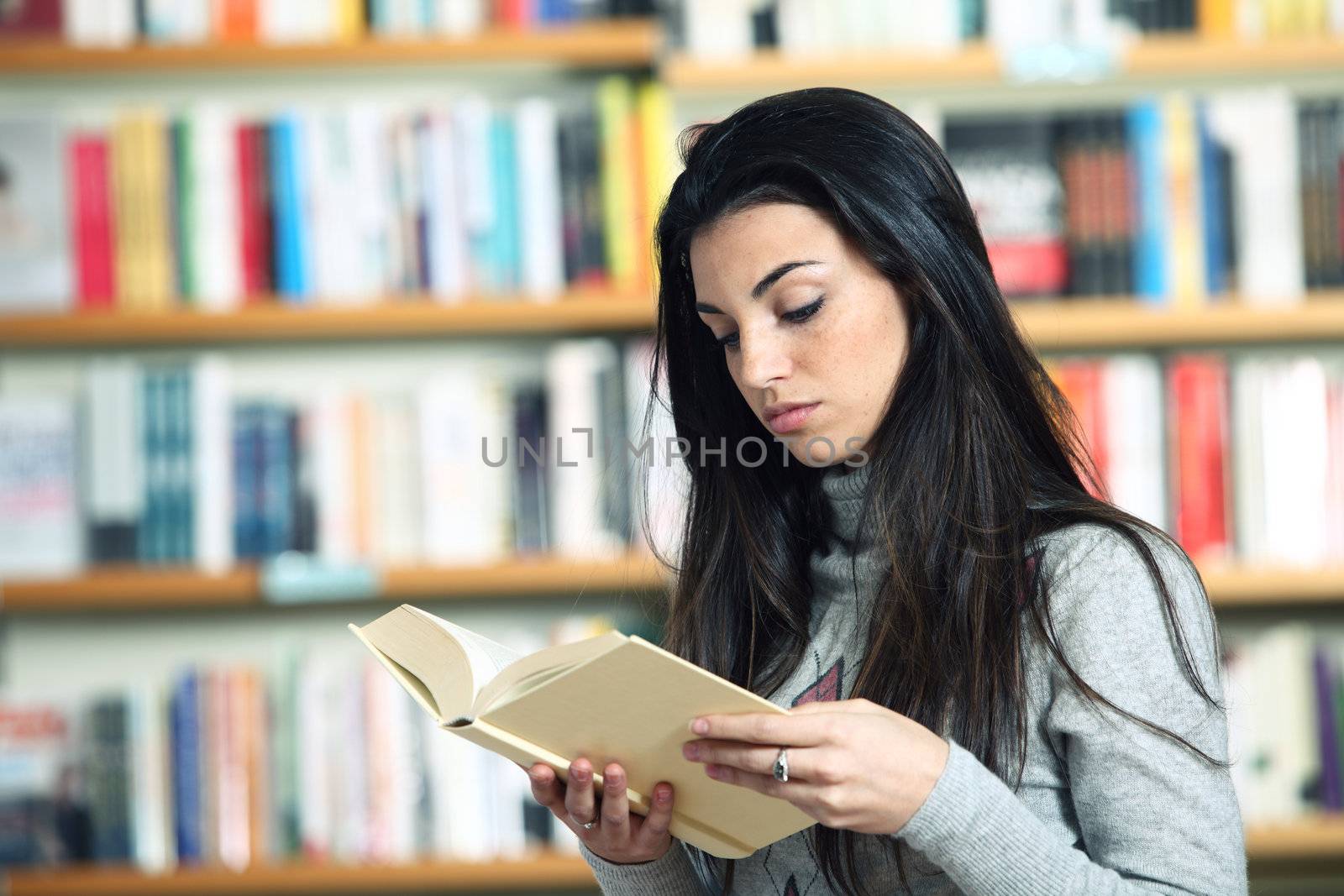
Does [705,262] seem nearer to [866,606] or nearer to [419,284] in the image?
[866,606]

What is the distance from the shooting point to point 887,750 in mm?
729

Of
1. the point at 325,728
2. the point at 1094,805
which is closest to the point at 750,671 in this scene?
the point at 1094,805

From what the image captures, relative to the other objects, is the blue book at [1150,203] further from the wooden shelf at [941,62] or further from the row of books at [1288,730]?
the row of books at [1288,730]

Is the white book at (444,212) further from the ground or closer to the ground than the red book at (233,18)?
closer to the ground

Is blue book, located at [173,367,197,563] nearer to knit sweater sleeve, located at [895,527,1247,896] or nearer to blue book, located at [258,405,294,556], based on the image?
blue book, located at [258,405,294,556]

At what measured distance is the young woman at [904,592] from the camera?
762 millimetres

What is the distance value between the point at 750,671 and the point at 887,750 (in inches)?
12.9

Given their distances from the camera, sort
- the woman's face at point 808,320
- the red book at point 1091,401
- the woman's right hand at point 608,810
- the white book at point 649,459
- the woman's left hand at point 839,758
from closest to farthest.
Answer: the woman's left hand at point 839,758, the woman's right hand at point 608,810, the woman's face at point 808,320, the white book at point 649,459, the red book at point 1091,401

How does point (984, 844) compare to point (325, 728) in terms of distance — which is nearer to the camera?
point (984, 844)

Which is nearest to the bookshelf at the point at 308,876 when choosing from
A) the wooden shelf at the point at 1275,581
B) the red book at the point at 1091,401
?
the wooden shelf at the point at 1275,581

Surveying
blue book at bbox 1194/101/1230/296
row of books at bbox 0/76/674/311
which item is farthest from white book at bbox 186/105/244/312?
blue book at bbox 1194/101/1230/296

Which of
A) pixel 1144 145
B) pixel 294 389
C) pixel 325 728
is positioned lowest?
pixel 325 728

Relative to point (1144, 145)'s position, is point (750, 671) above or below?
below

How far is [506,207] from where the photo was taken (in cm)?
186
